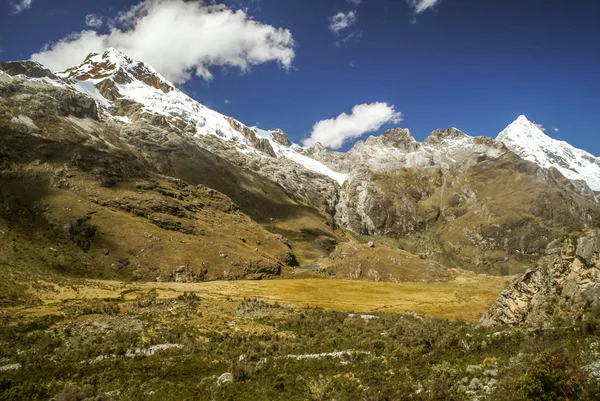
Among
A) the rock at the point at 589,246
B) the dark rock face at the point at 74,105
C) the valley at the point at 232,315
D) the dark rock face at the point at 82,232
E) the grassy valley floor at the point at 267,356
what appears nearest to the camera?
the grassy valley floor at the point at 267,356

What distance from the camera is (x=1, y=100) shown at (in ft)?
471

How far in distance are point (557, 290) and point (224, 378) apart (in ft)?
65.4

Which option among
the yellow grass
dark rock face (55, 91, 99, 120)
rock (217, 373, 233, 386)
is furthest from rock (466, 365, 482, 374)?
dark rock face (55, 91, 99, 120)

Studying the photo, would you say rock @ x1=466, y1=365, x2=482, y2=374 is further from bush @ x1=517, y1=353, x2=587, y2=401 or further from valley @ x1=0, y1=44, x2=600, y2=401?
bush @ x1=517, y1=353, x2=587, y2=401

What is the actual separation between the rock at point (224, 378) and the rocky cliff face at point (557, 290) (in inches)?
689

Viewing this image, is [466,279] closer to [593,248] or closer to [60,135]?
[593,248]

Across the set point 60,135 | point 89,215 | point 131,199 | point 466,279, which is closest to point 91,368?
point 89,215

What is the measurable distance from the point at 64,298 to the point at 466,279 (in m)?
91.5

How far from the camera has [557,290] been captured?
23.6 meters

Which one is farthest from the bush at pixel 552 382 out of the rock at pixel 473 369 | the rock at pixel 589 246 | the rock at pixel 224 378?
the rock at pixel 224 378

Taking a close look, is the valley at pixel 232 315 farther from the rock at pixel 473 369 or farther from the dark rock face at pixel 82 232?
the dark rock face at pixel 82 232

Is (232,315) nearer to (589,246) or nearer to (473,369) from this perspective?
(473,369)

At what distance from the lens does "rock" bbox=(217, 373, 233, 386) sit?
21475mm

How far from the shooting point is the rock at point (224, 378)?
Result: 21.5 m
